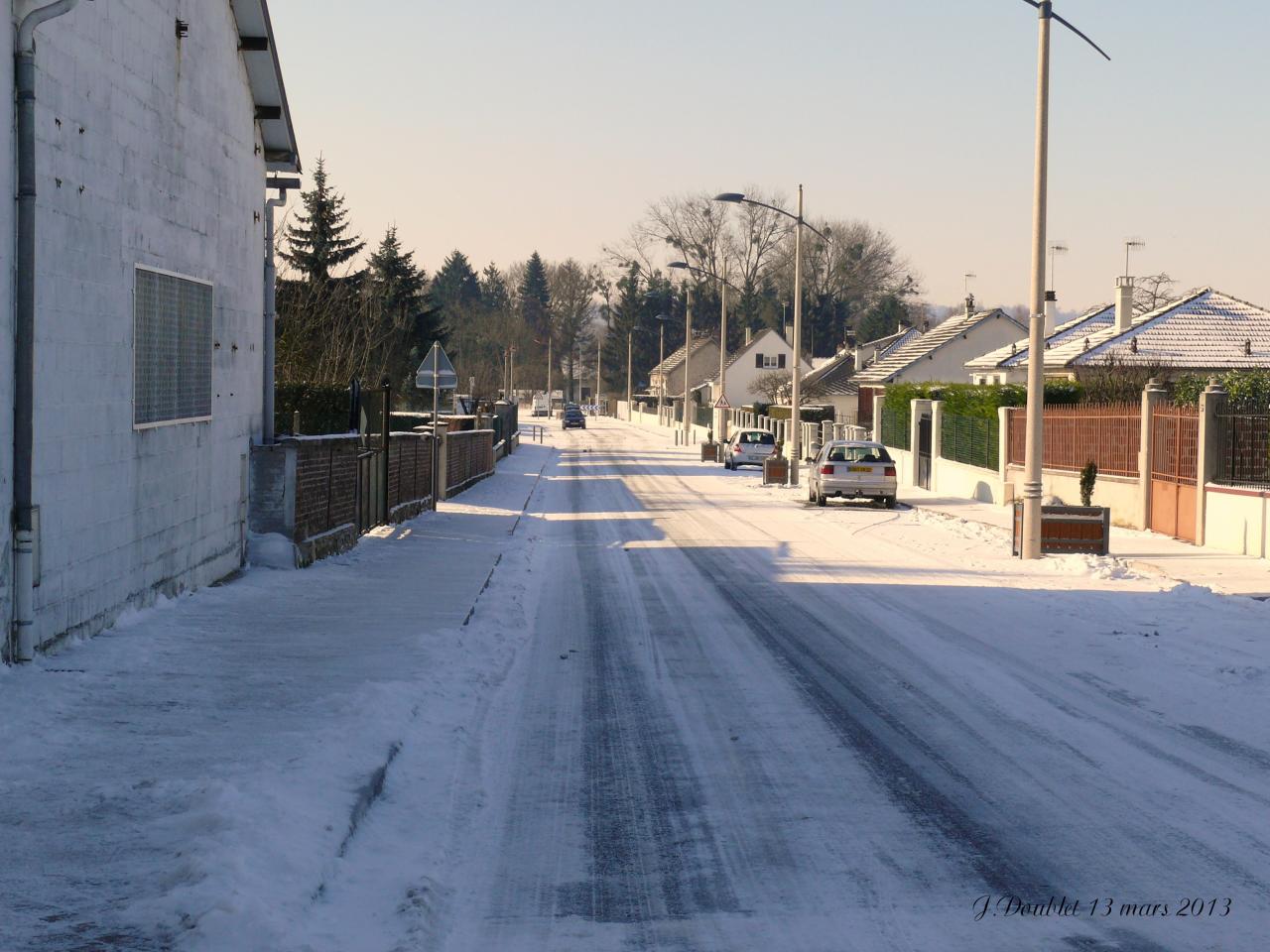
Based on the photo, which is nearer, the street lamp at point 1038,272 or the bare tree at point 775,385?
the street lamp at point 1038,272

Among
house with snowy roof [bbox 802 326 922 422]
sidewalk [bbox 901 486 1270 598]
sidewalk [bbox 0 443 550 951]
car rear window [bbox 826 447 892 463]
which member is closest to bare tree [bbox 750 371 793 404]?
house with snowy roof [bbox 802 326 922 422]

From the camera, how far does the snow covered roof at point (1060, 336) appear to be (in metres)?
51.1

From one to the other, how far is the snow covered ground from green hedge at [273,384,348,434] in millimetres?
15076

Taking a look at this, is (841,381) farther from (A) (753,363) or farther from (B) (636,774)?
(B) (636,774)

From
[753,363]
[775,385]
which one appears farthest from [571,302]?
[775,385]

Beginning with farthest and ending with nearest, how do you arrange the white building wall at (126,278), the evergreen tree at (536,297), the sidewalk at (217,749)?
the evergreen tree at (536,297), the white building wall at (126,278), the sidewalk at (217,749)

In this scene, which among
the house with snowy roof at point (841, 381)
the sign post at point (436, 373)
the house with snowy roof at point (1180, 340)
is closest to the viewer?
the sign post at point (436, 373)

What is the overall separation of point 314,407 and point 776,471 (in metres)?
15.9

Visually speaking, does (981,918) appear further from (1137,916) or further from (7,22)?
(7,22)

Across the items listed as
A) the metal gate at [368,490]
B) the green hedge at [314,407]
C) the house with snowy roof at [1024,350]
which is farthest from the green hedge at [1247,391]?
the house with snowy roof at [1024,350]

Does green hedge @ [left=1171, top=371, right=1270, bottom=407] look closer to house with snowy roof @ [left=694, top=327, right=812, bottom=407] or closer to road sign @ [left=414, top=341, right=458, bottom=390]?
road sign @ [left=414, top=341, right=458, bottom=390]

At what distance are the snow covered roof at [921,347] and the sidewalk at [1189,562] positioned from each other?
41.6m

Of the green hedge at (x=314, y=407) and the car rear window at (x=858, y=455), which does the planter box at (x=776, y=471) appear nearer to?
the car rear window at (x=858, y=455)

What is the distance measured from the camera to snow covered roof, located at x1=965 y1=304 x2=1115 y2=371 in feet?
168
